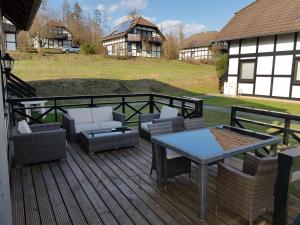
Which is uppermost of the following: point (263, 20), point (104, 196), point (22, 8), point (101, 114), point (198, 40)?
point (198, 40)

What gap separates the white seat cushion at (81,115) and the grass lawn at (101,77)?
8784 mm

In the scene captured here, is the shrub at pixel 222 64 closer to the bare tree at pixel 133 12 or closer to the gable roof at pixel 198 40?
the gable roof at pixel 198 40

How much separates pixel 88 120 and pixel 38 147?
180 centimetres

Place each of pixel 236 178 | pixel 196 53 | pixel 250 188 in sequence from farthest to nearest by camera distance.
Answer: pixel 196 53 < pixel 236 178 < pixel 250 188

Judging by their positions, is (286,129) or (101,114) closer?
(286,129)

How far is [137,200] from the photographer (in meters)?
2.92

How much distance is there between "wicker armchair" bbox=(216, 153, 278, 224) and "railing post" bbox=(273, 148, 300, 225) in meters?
0.38

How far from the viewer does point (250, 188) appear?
7.50ft

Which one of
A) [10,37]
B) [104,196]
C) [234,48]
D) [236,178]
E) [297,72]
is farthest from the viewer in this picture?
[10,37]

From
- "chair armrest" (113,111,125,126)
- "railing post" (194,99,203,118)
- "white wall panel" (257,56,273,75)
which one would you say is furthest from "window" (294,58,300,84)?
"chair armrest" (113,111,125,126)

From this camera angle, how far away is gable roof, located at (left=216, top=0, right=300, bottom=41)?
1120 centimetres

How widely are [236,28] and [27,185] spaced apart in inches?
533

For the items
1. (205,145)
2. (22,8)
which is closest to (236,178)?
(205,145)

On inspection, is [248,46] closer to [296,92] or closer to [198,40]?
[296,92]
